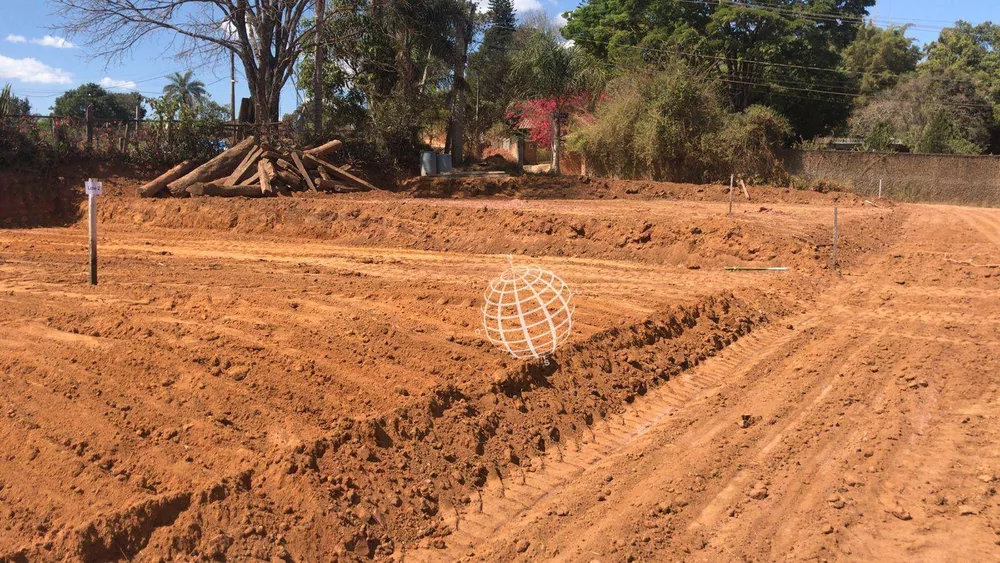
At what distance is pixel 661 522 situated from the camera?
477 centimetres

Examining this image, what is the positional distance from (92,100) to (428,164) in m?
53.9

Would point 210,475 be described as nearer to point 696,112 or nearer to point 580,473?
point 580,473

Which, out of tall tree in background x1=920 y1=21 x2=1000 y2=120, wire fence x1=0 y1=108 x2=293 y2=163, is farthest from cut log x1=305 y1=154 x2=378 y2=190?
tall tree in background x1=920 y1=21 x2=1000 y2=120

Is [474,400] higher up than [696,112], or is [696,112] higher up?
[696,112]

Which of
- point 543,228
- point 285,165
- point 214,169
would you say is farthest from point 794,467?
point 214,169

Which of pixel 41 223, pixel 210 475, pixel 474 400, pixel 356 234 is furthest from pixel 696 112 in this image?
pixel 210 475

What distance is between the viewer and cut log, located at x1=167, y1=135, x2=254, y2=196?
1825 cm

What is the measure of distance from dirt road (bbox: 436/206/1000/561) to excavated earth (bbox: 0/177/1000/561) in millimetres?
24

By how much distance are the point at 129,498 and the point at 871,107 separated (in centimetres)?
3979

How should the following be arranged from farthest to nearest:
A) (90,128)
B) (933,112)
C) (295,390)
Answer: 1. (933,112)
2. (90,128)
3. (295,390)

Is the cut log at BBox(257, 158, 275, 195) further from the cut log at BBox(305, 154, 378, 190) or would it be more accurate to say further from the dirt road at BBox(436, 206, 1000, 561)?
the dirt road at BBox(436, 206, 1000, 561)

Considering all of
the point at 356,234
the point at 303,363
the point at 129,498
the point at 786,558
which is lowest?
the point at 786,558

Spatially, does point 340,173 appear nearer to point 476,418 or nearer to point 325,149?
point 325,149

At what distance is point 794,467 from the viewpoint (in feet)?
17.8
